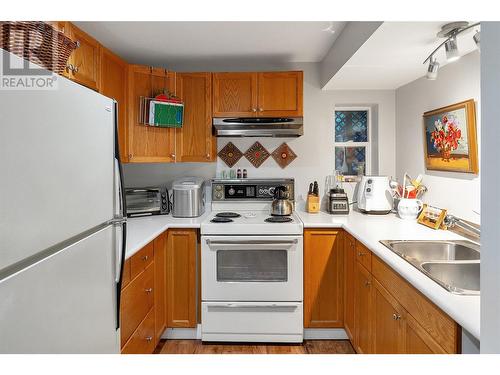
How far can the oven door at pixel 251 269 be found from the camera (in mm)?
2562

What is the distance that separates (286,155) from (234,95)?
757 mm

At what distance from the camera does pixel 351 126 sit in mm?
3344

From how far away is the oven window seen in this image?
2.58 metres

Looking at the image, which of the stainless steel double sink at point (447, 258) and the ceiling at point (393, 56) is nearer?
the stainless steel double sink at point (447, 258)

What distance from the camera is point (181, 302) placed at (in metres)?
2.66

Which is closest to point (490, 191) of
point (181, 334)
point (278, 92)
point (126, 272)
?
point (126, 272)

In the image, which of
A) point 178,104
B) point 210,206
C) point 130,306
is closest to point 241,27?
point 178,104

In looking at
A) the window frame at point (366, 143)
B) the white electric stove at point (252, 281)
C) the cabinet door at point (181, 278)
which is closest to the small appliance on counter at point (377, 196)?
the window frame at point (366, 143)

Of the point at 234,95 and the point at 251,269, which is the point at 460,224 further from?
the point at 234,95

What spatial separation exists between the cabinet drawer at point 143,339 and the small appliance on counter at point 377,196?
193cm

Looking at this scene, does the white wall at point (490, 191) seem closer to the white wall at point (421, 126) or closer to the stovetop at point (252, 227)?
the white wall at point (421, 126)

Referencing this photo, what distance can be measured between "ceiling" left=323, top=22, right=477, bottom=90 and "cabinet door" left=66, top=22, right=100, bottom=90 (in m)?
1.70
